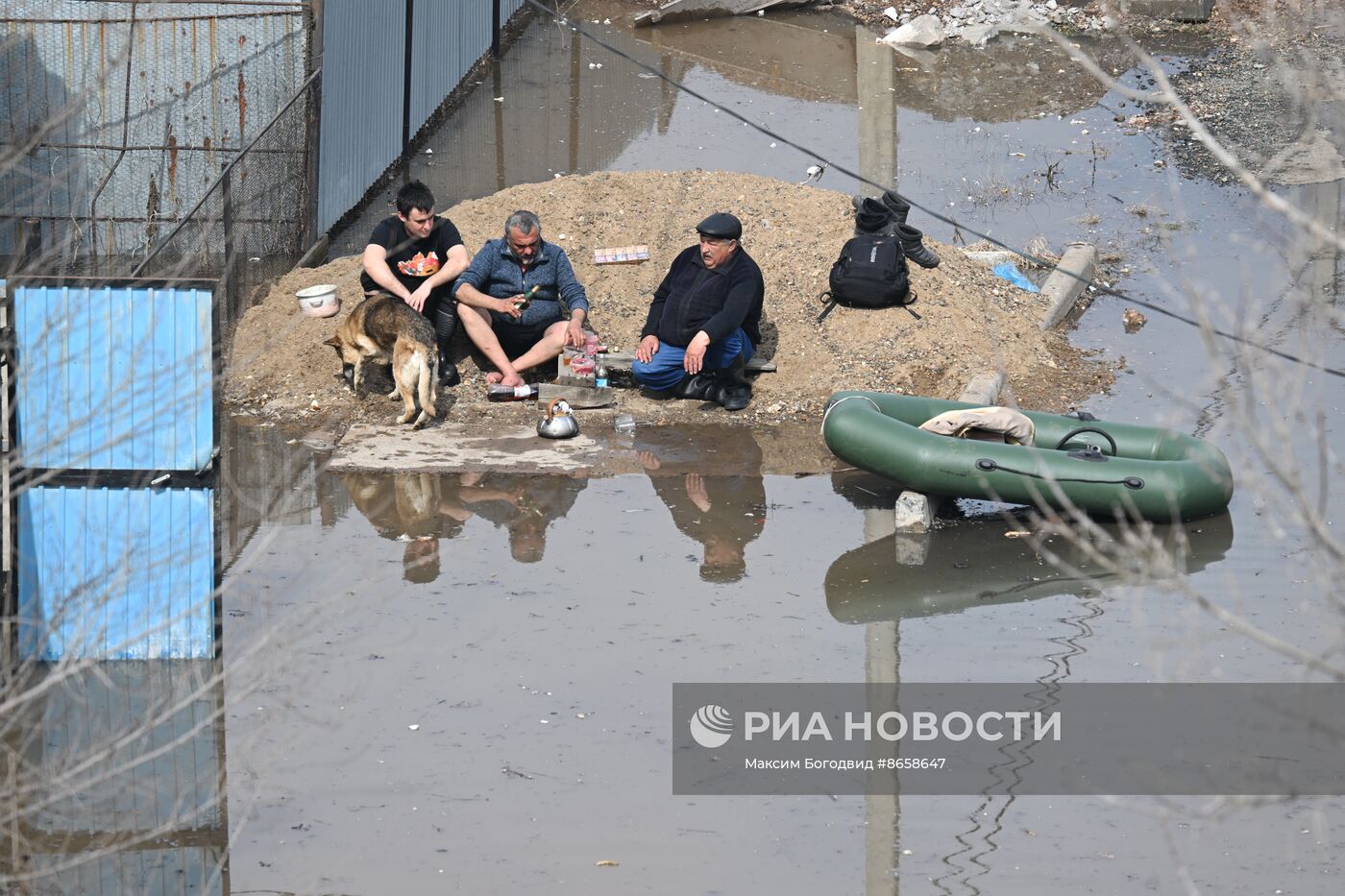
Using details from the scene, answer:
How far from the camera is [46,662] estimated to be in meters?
6.79

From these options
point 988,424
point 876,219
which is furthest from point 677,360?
point 988,424

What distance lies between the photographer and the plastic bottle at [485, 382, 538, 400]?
10477mm

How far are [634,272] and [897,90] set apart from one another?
8.09m

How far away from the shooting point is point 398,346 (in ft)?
32.6

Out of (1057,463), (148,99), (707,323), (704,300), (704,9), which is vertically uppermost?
(704,9)

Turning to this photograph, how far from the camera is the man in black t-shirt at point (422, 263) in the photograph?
10.3m

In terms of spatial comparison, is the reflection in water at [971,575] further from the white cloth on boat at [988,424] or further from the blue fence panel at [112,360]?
the blue fence panel at [112,360]

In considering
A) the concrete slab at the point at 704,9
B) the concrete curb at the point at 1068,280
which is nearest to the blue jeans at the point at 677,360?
the concrete curb at the point at 1068,280

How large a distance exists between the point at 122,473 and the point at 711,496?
3.48 m

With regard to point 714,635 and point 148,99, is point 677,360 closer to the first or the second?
point 714,635

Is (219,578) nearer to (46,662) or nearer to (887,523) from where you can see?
(46,662)

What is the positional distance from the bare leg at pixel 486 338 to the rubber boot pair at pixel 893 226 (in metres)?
2.72

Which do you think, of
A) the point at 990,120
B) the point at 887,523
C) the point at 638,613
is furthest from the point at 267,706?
the point at 990,120

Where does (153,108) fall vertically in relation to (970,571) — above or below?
above
